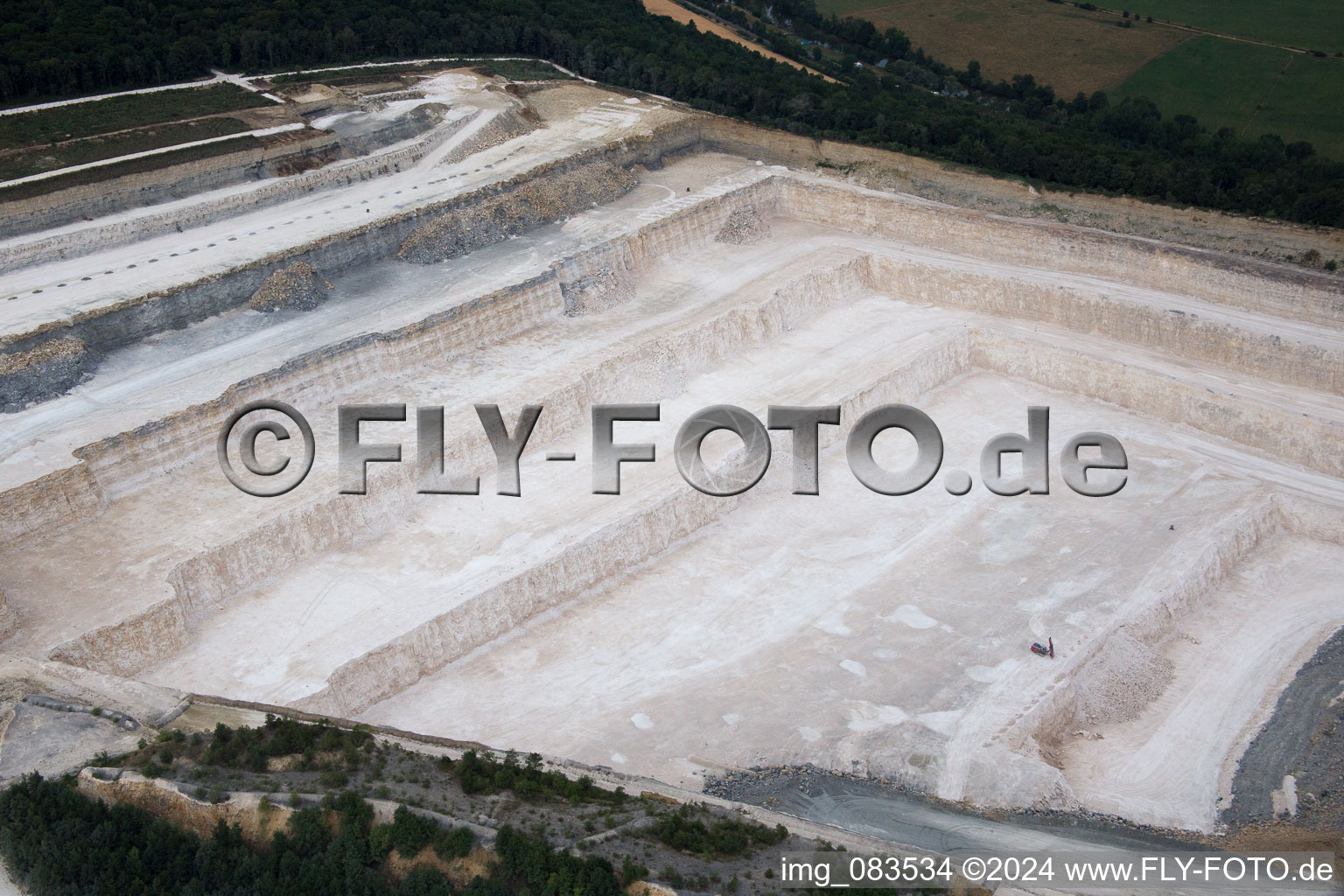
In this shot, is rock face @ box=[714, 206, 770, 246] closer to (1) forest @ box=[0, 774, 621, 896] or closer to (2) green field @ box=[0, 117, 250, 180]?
(2) green field @ box=[0, 117, 250, 180]

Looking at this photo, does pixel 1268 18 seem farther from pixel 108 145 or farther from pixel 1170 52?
pixel 108 145

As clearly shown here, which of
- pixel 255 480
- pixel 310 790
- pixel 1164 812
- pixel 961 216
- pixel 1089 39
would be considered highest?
pixel 1089 39

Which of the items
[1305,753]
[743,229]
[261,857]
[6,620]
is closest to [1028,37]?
[743,229]

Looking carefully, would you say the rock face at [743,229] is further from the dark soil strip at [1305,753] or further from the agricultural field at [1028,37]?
the dark soil strip at [1305,753]

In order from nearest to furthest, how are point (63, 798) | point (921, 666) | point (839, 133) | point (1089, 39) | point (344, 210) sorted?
1. point (63, 798)
2. point (921, 666)
3. point (344, 210)
4. point (839, 133)
5. point (1089, 39)

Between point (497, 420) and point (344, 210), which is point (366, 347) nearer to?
point (497, 420)

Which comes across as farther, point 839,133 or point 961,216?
point 839,133

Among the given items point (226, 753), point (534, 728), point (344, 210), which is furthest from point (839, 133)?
point (226, 753)
